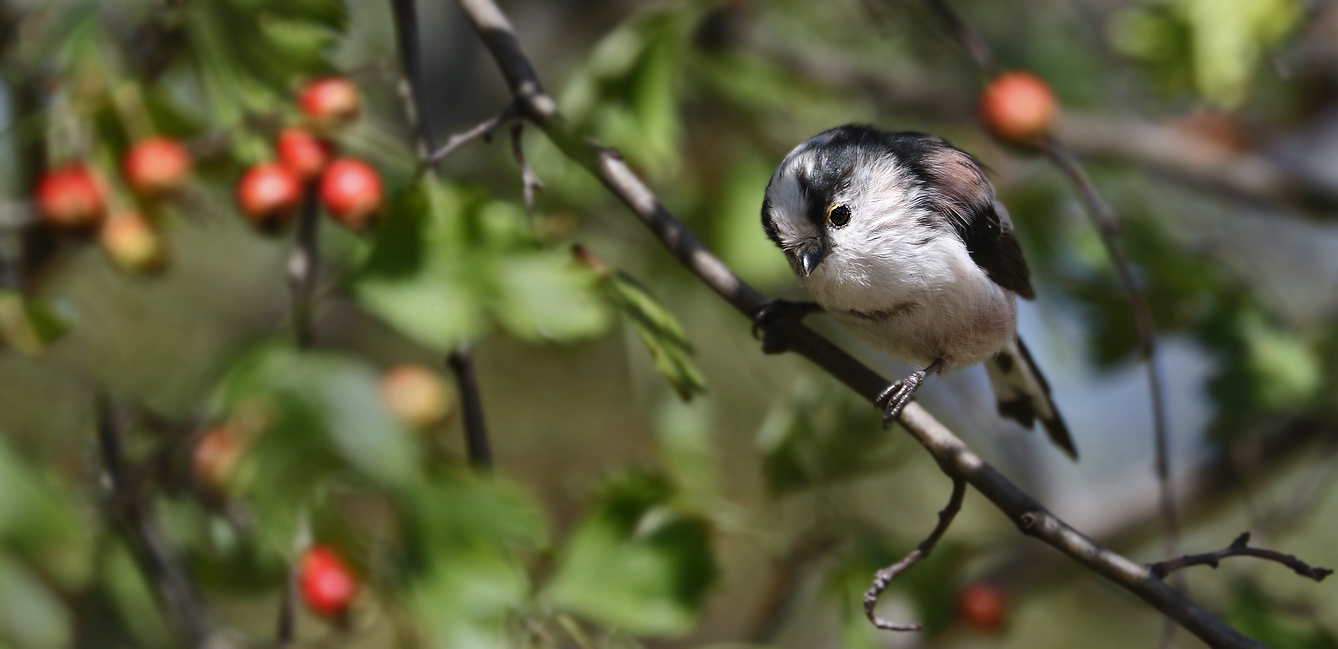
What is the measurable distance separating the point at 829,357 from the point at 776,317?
28cm

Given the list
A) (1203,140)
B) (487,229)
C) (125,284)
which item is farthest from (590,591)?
(1203,140)

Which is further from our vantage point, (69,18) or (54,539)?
(69,18)

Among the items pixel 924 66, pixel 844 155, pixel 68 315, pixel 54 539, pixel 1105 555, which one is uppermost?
pixel 924 66

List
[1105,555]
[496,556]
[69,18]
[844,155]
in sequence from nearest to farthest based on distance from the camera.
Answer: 1. [1105,555]
2. [496,556]
3. [844,155]
4. [69,18]

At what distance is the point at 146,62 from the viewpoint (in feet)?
7.00

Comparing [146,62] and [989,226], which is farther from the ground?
[989,226]

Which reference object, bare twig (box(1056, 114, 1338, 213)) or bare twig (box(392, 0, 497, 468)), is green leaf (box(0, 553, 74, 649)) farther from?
bare twig (box(1056, 114, 1338, 213))

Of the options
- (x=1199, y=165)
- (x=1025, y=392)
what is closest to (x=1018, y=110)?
(x=1025, y=392)

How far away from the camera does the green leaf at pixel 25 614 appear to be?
1.39 m

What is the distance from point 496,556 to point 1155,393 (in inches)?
38.7

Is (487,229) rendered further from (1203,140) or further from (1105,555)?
(1203,140)

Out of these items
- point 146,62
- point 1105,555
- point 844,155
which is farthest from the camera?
point 146,62

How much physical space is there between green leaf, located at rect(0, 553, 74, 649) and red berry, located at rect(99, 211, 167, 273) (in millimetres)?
668

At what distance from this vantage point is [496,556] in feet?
5.16
